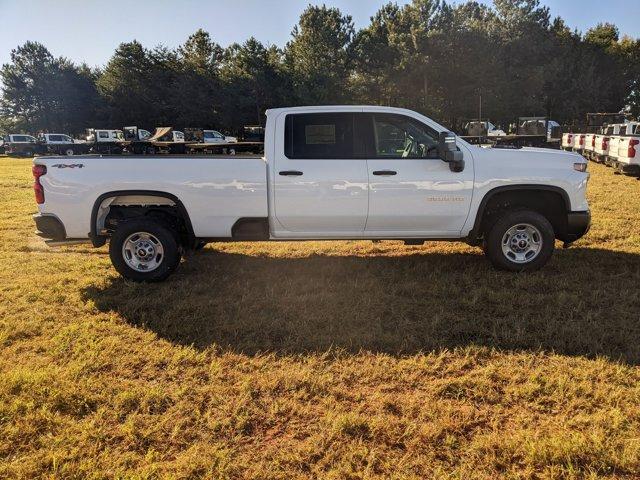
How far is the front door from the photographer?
17.3ft

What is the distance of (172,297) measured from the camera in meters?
5.08

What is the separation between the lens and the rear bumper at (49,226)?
5297mm

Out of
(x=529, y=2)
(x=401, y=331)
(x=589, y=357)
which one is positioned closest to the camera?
(x=589, y=357)

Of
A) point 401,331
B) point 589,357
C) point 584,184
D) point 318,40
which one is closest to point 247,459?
point 401,331

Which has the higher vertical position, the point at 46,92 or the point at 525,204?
the point at 46,92

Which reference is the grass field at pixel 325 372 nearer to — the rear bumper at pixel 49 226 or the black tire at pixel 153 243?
the black tire at pixel 153 243

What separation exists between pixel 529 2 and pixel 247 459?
5762 centimetres

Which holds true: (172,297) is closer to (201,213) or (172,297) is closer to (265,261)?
(201,213)

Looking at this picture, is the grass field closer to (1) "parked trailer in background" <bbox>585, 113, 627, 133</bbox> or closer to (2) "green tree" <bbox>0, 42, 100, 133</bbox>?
(1) "parked trailer in background" <bbox>585, 113, 627, 133</bbox>

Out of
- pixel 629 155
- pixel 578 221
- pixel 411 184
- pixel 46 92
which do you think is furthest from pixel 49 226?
pixel 46 92

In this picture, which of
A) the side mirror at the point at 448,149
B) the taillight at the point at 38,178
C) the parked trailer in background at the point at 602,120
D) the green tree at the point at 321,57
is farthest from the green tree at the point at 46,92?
the side mirror at the point at 448,149

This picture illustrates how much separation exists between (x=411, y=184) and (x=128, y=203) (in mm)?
3245

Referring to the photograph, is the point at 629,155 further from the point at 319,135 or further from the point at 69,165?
the point at 69,165

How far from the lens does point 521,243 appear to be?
557cm
